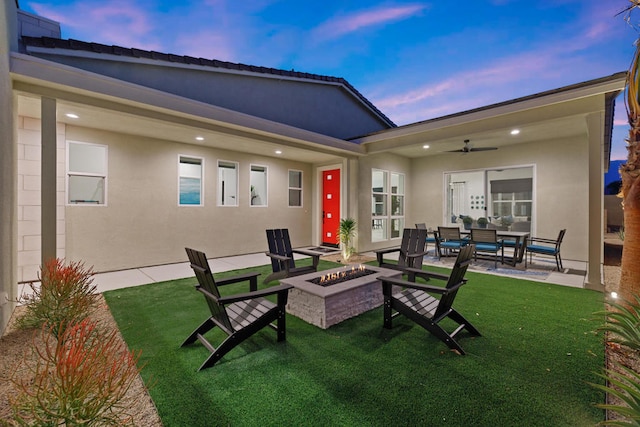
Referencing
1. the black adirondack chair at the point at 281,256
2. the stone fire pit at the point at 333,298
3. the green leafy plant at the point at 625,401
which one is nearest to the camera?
the green leafy plant at the point at 625,401

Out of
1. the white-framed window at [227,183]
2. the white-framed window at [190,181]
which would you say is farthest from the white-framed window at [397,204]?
the white-framed window at [190,181]

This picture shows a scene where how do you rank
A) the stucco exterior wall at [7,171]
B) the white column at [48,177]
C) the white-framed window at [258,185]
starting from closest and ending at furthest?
the stucco exterior wall at [7,171], the white column at [48,177], the white-framed window at [258,185]

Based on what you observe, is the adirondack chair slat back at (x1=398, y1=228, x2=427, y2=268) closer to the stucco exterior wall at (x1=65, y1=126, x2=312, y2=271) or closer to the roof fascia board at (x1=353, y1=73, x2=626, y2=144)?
the roof fascia board at (x1=353, y1=73, x2=626, y2=144)

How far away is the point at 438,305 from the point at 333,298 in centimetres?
106

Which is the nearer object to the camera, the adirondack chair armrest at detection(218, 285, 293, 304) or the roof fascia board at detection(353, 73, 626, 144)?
the adirondack chair armrest at detection(218, 285, 293, 304)

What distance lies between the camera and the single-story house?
388 centimetres

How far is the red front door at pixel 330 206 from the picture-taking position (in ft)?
29.2

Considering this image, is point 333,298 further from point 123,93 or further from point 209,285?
point 123,93

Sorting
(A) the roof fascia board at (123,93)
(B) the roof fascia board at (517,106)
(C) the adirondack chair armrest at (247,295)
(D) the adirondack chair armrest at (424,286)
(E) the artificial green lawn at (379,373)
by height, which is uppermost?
(B) the roof fascia board at (517,106)

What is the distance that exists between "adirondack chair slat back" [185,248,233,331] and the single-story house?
2.18 metres

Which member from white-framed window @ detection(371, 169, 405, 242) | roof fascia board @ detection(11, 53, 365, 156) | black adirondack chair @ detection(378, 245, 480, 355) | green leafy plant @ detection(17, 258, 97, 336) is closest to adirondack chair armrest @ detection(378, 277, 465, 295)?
black adirondack chair @ detection(378, 245, 480, 355)

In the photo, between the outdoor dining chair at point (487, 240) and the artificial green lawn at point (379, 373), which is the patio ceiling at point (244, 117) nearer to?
the outdoor dining chair at point (487, 240)

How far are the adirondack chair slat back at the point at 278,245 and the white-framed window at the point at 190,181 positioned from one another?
9.98 feet

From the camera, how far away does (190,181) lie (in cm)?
686
